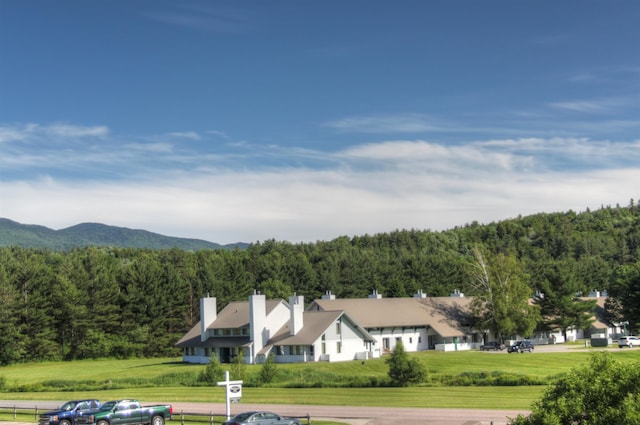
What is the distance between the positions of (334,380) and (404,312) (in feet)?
117

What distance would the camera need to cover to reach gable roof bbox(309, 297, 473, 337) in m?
90.1

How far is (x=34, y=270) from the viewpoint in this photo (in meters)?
105

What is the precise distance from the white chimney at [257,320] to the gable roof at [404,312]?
33.4ft

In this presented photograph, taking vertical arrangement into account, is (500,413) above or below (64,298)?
below

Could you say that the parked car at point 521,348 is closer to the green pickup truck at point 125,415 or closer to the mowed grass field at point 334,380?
the mowed grass field at point 334,380

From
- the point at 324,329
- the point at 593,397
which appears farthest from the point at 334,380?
the point at 593,397

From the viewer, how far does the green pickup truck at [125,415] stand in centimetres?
3662

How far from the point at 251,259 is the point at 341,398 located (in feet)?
352

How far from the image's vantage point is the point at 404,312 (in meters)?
93.9

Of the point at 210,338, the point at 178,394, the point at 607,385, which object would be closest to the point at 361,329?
the point at 210,338

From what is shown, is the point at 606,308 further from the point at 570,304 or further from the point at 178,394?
the point at 178,394

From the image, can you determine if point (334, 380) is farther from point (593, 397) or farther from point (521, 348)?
point (593, 397)

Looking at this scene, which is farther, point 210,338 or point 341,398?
point 210,338

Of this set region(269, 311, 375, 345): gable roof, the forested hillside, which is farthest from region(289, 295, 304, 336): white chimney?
the forested hillside
